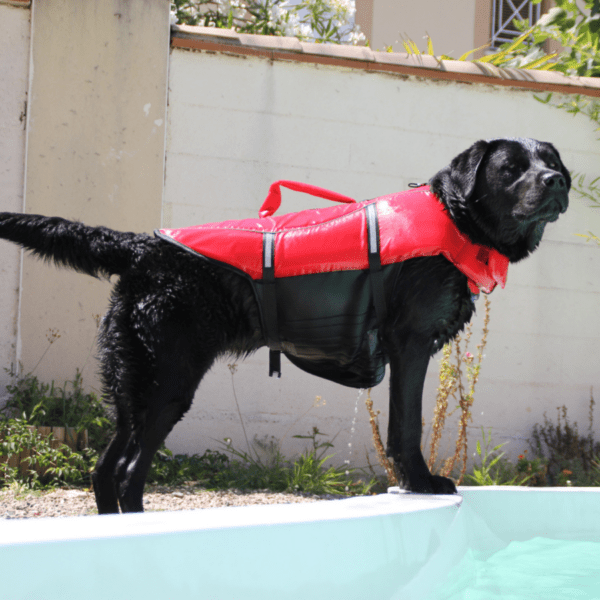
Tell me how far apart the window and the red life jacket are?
6670 millimetres

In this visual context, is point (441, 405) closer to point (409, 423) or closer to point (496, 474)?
point (496, 474)

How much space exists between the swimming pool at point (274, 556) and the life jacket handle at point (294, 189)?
98cm

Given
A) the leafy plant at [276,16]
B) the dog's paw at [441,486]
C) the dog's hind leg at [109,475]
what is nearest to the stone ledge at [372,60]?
the leafy plant at [276,16]

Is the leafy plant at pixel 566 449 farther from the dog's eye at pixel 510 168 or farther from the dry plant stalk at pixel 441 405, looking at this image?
the dog's eye at pixel 510 168

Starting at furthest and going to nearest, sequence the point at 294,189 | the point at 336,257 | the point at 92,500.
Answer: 1. the point at 92,500
2. the point at 294,189
3. the point at 336,257

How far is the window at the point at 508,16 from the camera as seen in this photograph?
7191 millimetres

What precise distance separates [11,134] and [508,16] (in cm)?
644

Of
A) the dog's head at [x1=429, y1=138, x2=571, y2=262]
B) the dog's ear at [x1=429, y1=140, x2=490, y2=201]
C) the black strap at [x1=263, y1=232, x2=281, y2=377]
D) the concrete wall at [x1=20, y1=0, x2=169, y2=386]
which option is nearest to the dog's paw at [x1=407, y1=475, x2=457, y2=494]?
the black strap at [x1=263, y1=232, x2=281, y2=377]

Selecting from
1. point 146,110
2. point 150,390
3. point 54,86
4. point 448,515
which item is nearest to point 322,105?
point 146,110

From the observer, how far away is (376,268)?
1.56 metres

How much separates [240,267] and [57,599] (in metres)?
0.98

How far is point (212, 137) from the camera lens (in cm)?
347

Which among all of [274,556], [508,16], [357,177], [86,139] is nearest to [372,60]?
[357,177]

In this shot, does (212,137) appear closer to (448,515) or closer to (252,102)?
(252,102)
